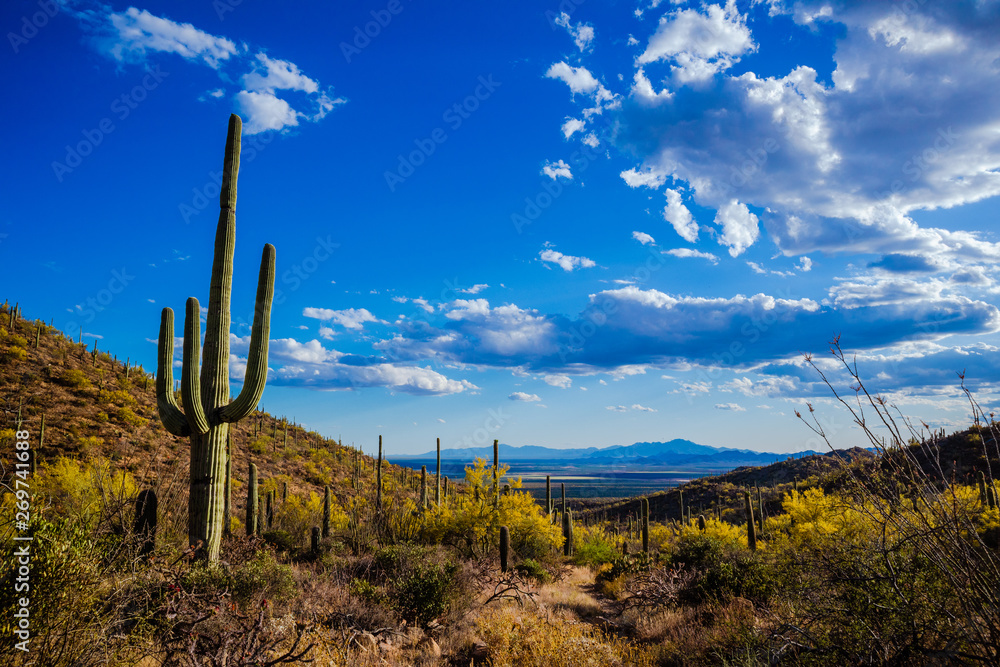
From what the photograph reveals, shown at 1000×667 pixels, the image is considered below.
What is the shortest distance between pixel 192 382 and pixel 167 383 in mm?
1408

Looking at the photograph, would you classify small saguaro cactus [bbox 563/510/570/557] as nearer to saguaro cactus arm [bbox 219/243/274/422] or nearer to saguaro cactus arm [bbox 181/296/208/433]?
saguaro cactus arm [bbox 219/243/274/422]

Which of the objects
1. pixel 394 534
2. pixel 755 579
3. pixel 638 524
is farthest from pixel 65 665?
pixel 638 524

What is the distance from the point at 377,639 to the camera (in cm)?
769

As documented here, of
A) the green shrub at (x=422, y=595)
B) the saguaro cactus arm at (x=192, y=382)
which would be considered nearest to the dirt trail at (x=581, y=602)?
the green shrub at (x=422, y=595)

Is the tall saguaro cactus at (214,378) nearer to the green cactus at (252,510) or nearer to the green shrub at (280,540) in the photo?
the green cactus at (252,510)

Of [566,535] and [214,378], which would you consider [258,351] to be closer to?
[214,378]

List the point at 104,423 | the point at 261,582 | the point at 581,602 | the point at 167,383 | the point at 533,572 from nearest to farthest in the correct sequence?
the point at 261,582 → the point at 167,383 → the point at 581,602 → the point at 533,572 → the point at 104,423

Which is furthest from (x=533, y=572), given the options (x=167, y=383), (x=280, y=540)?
(x=167, y=383)

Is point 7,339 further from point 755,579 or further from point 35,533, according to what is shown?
point 755,579

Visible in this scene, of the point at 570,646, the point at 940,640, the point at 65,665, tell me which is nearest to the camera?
the point at 65,665

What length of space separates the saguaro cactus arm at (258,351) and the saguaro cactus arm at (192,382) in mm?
385

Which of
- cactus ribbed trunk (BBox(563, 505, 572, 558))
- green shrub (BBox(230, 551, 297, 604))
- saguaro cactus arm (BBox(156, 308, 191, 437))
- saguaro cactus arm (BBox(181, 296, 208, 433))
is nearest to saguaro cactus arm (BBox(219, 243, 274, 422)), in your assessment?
saguaro cactus arm (BBox(181, 296, 208, 433))

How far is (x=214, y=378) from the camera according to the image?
9562mm

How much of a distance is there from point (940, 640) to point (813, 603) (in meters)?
1.34
